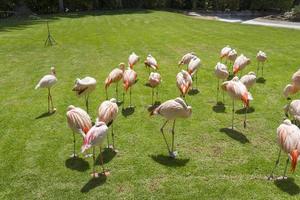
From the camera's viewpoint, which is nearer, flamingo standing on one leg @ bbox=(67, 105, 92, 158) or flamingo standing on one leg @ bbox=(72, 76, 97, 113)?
flamingo standing on one leg @ bbox=(67, 105, 92, 158)

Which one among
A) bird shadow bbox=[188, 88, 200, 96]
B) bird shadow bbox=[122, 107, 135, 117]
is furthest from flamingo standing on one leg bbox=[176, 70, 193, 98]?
bird shadow bbox=[188, 88, 200, 96]

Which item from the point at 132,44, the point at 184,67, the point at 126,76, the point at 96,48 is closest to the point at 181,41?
the point at 132,44

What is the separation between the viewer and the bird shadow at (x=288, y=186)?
20.2 ft

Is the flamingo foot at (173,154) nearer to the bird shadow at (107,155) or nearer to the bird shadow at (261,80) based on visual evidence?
the bird shadow at (107,155)

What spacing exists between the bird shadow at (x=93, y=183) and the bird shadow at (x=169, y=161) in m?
1.11

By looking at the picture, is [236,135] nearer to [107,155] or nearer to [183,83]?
[183,83]

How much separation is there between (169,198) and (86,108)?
4.21m

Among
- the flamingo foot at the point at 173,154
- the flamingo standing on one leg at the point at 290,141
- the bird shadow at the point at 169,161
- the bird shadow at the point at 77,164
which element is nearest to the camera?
the flamingo standing on one leg at the point at 290,141

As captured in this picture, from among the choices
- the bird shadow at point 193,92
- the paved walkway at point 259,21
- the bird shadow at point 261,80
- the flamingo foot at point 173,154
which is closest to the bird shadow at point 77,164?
the flamingo foot at point 173,154

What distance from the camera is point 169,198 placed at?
608 cm

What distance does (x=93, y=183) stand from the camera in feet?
21.1

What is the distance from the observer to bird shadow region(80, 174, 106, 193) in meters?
6.29

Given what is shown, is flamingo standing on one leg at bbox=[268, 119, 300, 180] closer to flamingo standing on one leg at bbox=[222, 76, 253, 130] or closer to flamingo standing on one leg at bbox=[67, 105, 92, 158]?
flamingo standing on one leg at bbox=[222, 76, 253, 130]

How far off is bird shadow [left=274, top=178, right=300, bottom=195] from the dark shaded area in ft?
10.5
